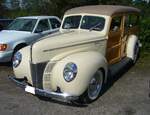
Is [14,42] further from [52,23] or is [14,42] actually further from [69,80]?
[69,80]

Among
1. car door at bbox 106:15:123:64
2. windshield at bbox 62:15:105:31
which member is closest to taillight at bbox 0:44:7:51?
windshield at bbox 62:15:105:31

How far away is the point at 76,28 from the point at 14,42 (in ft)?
8.96

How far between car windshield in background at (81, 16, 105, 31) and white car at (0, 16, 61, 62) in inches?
113

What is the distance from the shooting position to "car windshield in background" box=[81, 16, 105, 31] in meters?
8.43

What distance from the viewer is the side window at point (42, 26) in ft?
39.4

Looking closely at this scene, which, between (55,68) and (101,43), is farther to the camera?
(101,43)

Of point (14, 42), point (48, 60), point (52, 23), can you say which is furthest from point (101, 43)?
point (52, 23)

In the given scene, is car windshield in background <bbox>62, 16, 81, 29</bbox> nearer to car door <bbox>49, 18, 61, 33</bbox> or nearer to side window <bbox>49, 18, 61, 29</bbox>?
car door <bbox>49, 18, 61, 33</bbox>

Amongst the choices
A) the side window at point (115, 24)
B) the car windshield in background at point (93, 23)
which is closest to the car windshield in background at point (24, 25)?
the car windshield in background at point (93, 23)

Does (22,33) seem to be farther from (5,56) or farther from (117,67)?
(117,67)

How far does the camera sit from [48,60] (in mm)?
6977

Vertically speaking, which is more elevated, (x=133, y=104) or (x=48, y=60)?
(x=48, y=60)

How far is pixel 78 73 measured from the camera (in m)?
6.53

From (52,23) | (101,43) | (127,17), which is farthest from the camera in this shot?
Answer: (52,23)
